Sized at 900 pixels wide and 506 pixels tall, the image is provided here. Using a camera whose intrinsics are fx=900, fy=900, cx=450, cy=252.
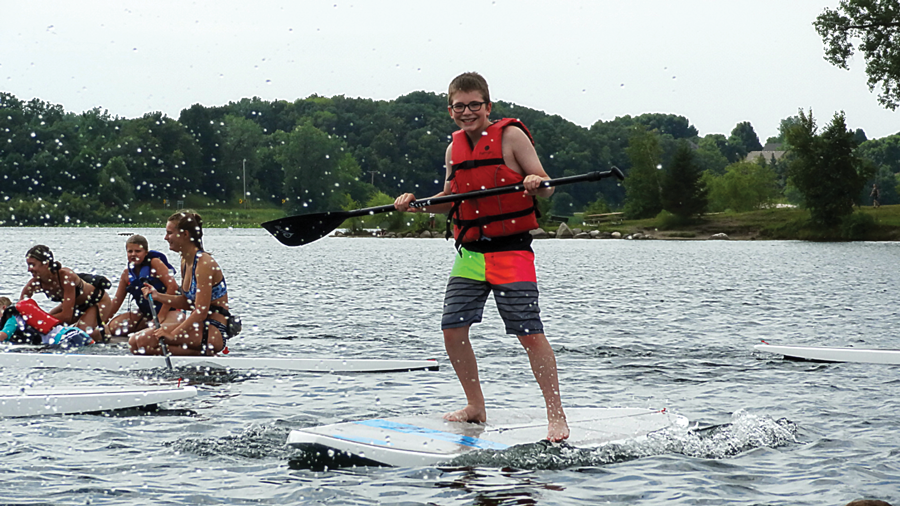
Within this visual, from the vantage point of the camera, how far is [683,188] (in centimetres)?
8081

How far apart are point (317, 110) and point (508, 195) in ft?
121

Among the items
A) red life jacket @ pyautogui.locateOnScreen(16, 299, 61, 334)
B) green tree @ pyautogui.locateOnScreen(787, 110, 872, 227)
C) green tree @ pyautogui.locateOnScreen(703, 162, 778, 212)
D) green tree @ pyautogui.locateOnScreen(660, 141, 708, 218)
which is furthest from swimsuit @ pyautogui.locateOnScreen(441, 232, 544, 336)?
green tree @ pyautogui.locateOnScreen(703, 162, 778, 212)

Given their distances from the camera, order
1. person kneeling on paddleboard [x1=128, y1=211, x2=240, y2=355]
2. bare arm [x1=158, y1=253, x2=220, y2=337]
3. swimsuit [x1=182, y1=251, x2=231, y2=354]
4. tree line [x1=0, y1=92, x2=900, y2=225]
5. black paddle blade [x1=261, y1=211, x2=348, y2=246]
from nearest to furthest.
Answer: black paddle blade [x1=261, y1=211, x2=348, y2=246] < person kneeling on paddleboard [x1=128, y1=211, x2=240, y2=355] < bare arm [x1=158, y1=253, x2=220, y2=337] < swimsuit [x1=182, y1=251, x2=231, y2=354] < tree line [x1=0, y1=92, x2=900, y2=225]

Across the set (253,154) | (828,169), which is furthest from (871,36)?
(253,154)

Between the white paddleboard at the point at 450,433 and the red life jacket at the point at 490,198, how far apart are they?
1295 millimetres

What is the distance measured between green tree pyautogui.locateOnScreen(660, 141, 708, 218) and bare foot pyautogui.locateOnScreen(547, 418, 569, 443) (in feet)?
252

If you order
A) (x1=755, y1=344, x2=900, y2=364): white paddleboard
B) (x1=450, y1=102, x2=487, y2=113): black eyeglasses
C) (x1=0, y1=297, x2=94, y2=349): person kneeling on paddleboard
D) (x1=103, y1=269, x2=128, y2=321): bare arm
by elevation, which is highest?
(x1=450, y1=102, x2=487, y2=113): black eyeglasses

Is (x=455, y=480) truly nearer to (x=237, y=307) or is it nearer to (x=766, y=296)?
(x=237, y=307)

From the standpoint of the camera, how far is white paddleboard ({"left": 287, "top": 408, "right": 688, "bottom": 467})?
5.62 metres

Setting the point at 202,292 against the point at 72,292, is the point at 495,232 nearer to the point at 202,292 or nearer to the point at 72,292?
the point at 202,292

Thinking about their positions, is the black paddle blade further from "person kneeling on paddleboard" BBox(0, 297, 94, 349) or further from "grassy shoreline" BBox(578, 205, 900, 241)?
"grassy shoreline" BBox(578, 205, 900, 241)

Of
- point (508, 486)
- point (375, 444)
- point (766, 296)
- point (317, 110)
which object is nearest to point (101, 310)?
point (375, 444)

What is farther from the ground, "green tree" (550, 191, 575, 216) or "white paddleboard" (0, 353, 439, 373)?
"green tree" (550, 191, 575, 216)

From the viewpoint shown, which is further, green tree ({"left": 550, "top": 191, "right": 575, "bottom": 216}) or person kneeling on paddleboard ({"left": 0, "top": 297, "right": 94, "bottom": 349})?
green tree ({"left": 550, "top": 191, "right": 575, "bottom": 216})
